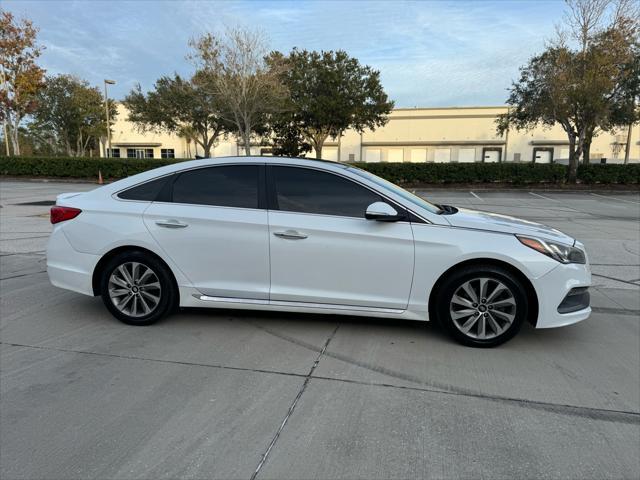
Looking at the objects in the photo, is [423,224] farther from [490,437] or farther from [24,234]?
[24,234]

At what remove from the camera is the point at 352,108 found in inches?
1216

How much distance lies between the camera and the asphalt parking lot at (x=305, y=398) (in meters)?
2.40

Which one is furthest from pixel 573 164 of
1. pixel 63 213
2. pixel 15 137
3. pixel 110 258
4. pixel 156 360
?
pixel 15 137

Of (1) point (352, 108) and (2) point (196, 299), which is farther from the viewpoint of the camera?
(1) point (352, 108)

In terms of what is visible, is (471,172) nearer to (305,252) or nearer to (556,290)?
(556,290)

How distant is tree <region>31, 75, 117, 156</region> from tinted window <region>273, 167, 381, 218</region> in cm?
4065

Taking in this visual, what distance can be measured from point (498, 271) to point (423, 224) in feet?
2.43

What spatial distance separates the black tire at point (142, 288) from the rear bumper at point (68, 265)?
15 centimetres

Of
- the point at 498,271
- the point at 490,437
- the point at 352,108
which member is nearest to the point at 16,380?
the point at 490,437

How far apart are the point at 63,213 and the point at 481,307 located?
4066 mm

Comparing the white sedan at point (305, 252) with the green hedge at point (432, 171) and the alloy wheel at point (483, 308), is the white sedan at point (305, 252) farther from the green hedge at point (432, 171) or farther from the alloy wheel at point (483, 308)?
the green hedge at point (432, 171)

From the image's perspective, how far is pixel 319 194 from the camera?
4.07 m

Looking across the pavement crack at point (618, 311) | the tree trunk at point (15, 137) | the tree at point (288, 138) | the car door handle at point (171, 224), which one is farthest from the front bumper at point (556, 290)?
the tree trunk at point (15, 137)

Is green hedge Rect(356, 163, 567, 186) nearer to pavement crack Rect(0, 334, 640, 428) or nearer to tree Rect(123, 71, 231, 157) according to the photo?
tree Rect(123, 71, 231, 157)
